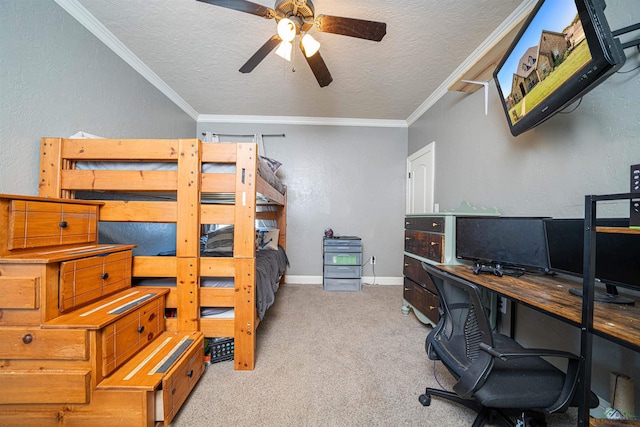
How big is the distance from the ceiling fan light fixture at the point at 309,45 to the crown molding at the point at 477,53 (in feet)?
4.11

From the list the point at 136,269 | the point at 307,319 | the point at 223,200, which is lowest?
the point at 307,319

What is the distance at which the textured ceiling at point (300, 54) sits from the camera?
165 cm

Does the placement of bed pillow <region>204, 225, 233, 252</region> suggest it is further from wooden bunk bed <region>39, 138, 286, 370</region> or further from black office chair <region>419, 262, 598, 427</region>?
black office chair <region>419, 262, 598, 427</region>

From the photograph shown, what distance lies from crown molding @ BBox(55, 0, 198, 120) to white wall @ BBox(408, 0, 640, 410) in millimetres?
3331

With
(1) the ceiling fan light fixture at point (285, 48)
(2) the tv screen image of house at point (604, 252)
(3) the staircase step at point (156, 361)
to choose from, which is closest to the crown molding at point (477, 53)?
(2) the tv screen image of house at point (604, 252)

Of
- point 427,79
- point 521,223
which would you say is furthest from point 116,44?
point 521,223

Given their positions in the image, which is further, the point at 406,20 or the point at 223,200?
the point at 223,200

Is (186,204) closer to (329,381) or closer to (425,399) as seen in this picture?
(329,381)

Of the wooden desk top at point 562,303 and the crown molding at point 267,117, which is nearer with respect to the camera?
the wooden desk top at point 562,303

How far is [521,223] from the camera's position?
1454 mm

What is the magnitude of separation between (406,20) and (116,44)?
253 centimetres

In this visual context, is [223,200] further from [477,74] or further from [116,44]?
[477,74]

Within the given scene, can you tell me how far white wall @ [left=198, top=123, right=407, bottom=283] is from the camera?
11.5ft

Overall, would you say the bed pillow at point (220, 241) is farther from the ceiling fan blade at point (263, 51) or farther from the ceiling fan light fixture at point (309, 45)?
the ceiling fan light fixture at point (309, 45)
